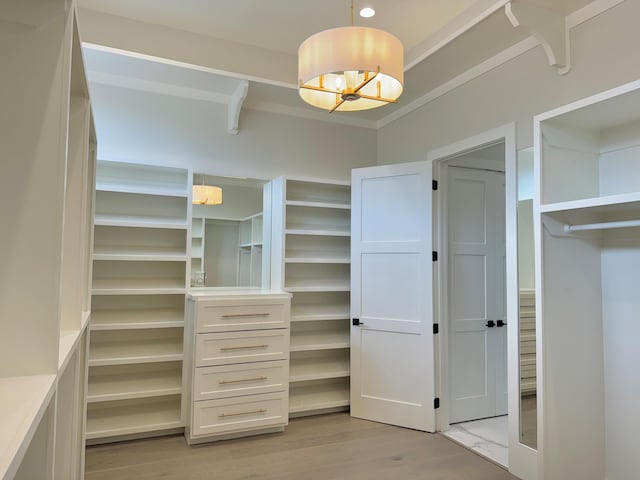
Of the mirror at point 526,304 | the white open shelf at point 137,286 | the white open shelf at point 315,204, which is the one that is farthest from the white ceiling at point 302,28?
the white open shelf at point 137,286

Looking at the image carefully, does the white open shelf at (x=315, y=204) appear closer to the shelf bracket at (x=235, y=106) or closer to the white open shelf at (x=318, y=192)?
the white open shelf at (x=318, y=192)

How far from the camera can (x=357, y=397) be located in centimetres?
361

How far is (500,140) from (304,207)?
1.79 m

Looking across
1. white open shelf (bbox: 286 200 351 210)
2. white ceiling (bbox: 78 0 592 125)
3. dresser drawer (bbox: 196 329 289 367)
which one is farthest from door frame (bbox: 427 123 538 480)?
dresser drawer (bbox: 196 329 289 367)

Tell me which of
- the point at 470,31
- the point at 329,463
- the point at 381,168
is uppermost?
the point at 470,31

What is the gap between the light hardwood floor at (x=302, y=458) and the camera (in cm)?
262

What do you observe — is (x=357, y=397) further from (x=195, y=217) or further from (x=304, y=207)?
(x=195, y=217)

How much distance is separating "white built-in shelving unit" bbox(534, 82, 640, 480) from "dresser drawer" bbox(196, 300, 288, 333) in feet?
6.03

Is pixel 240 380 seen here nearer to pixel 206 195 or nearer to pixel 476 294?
pixel 206 195

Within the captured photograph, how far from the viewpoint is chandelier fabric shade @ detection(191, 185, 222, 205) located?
3.58 m

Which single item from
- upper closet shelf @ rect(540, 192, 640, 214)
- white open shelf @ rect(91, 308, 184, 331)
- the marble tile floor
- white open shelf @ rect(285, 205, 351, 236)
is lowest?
the marble tile floor

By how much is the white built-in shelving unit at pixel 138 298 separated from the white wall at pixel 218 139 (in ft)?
0.65

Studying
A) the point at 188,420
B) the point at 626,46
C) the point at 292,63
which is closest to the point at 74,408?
the point at 188,420

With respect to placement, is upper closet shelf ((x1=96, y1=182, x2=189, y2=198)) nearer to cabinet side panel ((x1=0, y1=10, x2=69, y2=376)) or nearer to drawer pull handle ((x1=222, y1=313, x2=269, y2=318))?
drawer pull handle ((x1=222, y1=313, x2=269, y2=318))
